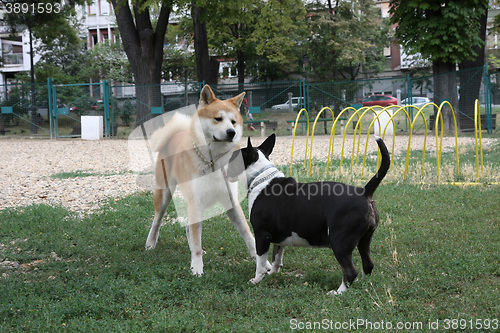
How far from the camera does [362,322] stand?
3.29 m

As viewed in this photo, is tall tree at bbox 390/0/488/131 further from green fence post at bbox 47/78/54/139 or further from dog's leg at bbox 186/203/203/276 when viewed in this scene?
dog's leg at bbox 186/203/203/276

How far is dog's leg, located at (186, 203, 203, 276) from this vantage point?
4684 millimetres

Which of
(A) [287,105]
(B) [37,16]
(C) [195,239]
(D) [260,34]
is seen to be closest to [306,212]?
(C) [195,239]

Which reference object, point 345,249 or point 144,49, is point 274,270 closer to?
point 345,249

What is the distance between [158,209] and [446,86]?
58.3ft

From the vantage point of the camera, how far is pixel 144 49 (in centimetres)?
2242

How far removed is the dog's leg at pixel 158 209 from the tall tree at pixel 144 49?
59.1 feet

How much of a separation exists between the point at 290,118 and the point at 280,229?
62.5 ft

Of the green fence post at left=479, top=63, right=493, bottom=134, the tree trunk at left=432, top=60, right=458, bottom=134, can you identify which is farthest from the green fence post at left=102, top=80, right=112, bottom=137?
the green fence post at left=479, top=63, right=493, bottom=134

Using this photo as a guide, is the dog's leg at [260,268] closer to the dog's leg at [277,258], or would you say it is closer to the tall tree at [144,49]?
the dog's leg at [277,258]

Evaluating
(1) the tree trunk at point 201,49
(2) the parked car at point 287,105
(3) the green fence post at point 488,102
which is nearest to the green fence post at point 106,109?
(1) the tree trunk at point 201,49

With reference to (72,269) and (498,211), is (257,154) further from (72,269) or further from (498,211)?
(498,211)

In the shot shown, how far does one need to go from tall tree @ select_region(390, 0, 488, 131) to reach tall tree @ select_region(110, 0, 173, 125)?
10.7m

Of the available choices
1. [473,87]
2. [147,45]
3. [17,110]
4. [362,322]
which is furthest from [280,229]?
[17,110]
